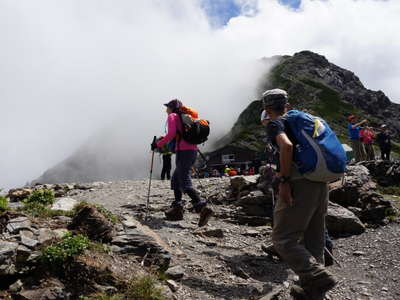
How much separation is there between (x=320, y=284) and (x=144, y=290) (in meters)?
2.18

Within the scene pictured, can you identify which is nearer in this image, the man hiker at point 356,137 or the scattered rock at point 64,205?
the scattered rock at point 64,205

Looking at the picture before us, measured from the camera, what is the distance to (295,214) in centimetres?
484

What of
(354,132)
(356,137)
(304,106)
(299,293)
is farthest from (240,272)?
(304,106)

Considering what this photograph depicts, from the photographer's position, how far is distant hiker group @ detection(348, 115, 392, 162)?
1925cm

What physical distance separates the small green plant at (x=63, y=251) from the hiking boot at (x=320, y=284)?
300 cm

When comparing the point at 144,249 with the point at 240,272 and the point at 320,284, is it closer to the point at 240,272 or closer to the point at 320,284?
the point at 240,272

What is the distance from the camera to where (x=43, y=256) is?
4.92 m

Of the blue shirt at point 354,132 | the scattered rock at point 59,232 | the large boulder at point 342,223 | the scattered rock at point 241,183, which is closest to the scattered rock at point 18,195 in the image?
the scattered rock at point 241,183

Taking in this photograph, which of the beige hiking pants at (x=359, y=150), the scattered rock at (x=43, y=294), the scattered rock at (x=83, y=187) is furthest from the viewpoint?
the beige hiking pants at (x=359, y=150)

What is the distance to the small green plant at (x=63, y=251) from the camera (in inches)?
193

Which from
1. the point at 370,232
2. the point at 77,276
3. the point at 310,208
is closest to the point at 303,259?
the point at 310,208

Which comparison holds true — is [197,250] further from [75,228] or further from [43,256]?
[43,256]

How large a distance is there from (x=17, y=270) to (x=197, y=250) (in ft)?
11.4

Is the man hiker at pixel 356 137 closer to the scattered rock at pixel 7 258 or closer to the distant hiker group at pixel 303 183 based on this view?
the distant hiker group at pixel 303 183
